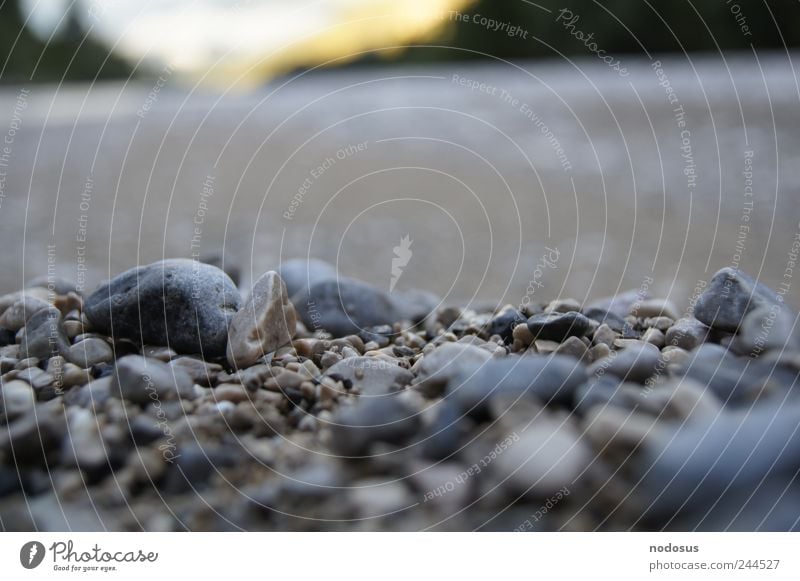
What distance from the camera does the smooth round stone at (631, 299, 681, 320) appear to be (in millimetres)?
1136

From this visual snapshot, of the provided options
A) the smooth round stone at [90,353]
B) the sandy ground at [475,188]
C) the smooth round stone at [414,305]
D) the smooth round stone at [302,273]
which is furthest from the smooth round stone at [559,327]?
the sandy ground at [475,188]

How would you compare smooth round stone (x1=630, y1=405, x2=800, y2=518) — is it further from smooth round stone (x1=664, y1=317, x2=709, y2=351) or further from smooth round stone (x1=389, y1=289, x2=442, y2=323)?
smooth round stone (x1=389, y1=289, x2=442, y2=323)

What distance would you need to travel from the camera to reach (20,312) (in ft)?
3.70

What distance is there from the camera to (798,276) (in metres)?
2.06

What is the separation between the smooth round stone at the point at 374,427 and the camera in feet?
2.50

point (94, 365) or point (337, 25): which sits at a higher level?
point (337, 25)

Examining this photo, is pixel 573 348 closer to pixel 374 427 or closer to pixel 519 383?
pixel 519 383

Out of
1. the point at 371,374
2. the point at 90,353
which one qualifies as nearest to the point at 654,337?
the point at 371,374

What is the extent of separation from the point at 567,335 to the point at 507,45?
13.0 feet

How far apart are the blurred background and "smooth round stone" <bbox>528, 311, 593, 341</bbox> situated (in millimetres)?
1324

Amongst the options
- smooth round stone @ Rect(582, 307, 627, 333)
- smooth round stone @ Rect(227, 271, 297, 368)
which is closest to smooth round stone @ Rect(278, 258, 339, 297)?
smooth round stone @ Rect(227, 271, 297, 368)

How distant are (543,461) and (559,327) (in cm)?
32

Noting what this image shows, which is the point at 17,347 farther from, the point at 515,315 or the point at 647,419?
the point at 647,419

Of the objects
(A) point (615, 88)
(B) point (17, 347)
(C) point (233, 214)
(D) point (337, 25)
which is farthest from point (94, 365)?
(A) point (615, 88)
